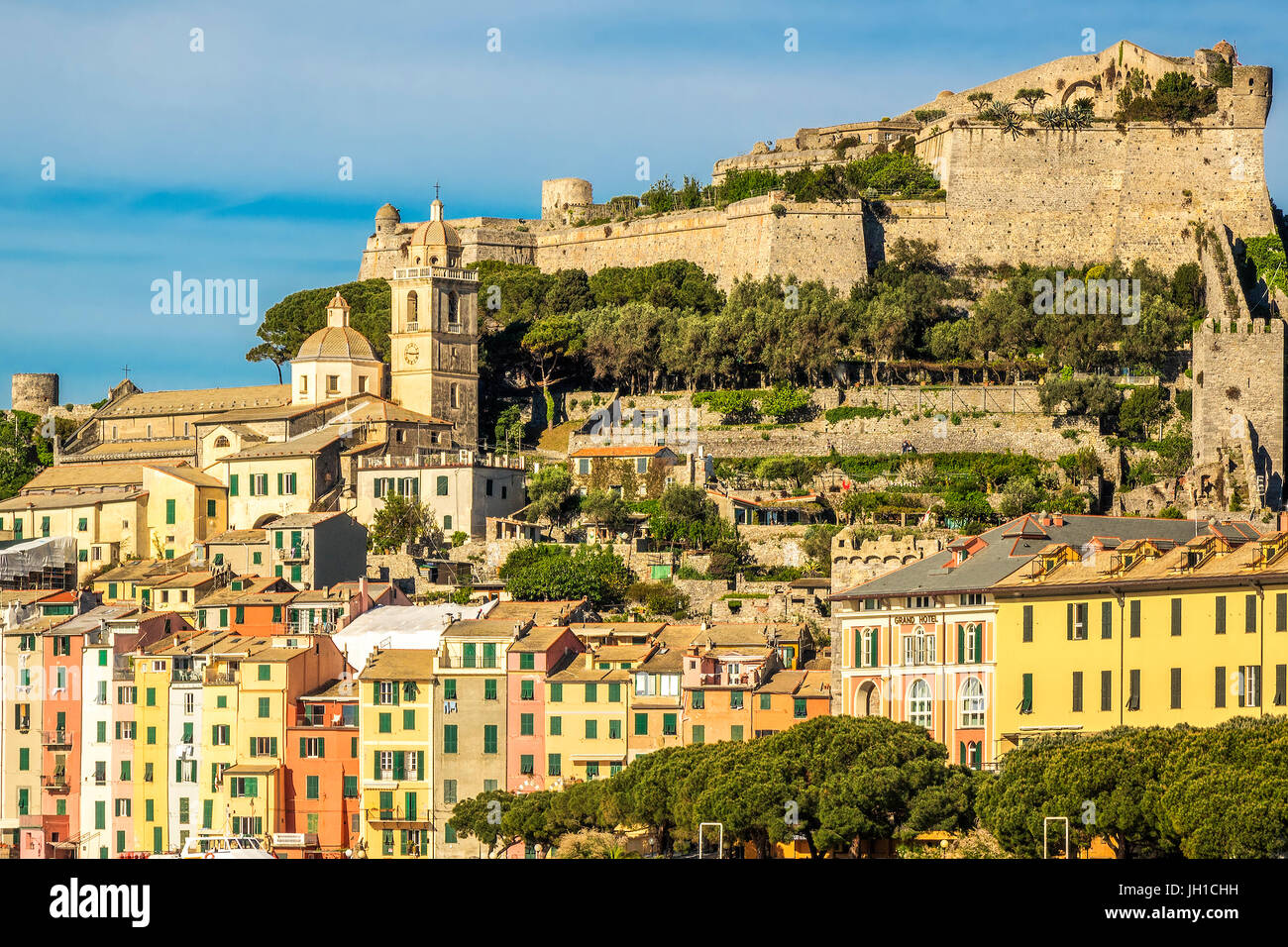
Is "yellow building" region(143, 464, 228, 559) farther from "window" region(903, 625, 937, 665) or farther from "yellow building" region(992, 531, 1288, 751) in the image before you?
"yellow building" region(992, 531, 1288, 751)

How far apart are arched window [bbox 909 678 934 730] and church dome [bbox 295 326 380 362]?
39.4 m

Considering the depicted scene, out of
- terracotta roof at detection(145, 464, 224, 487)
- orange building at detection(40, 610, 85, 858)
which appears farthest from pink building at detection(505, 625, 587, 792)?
terracotta roof at detection(145, 464, 224, 487)

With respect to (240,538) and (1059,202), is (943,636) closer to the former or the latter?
(240,538)

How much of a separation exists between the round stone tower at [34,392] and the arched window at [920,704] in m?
54.3

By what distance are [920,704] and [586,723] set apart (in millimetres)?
8444

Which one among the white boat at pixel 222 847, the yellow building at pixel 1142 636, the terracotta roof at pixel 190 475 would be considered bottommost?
the white boat at pixel 222 847

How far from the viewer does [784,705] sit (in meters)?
58.2

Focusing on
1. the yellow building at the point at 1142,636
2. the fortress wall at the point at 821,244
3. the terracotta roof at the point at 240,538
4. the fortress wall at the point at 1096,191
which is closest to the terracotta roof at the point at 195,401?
the terracotta roof at the point at 240,538

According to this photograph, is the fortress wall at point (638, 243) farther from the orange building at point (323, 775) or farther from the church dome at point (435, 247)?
the orange building at point (323, 775)

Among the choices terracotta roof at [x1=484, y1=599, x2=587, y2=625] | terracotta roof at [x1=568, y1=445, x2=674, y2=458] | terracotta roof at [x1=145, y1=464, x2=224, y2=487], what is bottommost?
terracotta roof at [x1=484, y1=599, x2=587, y2=625]

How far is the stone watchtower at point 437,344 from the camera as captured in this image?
89250 mm

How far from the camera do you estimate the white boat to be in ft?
175
